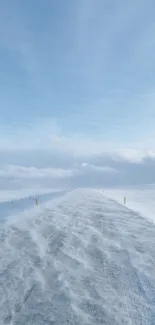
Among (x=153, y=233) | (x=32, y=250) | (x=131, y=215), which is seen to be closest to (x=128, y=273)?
(x=32, y=250)

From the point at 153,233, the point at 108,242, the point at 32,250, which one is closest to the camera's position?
the point at 32,250

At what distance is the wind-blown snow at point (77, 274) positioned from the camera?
7.43 metres

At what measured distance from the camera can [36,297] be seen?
8.27 meters

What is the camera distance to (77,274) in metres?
10.2

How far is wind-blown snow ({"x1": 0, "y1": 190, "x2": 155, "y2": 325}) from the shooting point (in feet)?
24.4

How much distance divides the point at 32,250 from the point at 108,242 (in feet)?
12.4

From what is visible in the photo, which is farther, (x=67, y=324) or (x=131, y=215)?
(x=131, y=215)

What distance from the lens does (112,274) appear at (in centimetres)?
1001

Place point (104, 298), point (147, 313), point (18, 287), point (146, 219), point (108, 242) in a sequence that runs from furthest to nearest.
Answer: point (146, 219) → point (108, 242) → point (18, 287) → point (104, 298) → point (147, 313)

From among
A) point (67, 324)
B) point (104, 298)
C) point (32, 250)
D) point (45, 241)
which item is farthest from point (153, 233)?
point (67, 324)

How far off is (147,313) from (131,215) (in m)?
15.4

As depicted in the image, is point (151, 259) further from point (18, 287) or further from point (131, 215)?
point (131, 215)

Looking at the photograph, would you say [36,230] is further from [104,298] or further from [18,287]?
[104,298]

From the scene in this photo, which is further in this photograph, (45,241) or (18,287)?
(45,241)
